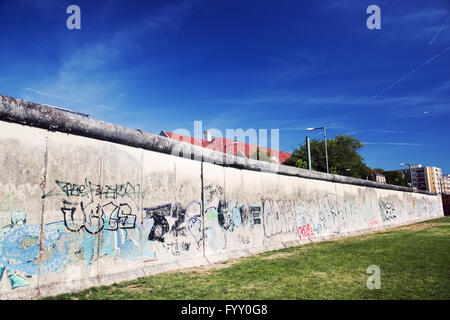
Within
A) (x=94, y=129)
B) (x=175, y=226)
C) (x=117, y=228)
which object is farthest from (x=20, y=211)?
(x=175, y=226)

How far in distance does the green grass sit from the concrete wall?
57 cm

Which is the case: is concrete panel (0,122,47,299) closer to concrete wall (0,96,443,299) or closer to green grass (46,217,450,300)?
concrete wall (0,96,443,299)

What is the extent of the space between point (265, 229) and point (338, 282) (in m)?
5.11

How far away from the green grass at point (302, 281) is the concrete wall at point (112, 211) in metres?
0.57

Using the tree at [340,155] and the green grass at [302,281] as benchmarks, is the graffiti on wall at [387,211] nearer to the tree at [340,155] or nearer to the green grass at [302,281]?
the green grass at [302,281]

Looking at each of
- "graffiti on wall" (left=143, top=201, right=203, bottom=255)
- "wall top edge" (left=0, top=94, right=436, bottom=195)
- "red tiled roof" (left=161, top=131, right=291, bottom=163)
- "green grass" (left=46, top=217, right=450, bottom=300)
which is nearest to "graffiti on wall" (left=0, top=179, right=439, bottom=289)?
"graffiti on wall" (left=143, top=201, right=203, bottom=255)

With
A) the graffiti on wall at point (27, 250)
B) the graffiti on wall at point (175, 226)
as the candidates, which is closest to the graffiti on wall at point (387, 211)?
the graffiti on wall at point (175, 226)

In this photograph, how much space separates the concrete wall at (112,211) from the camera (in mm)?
5031

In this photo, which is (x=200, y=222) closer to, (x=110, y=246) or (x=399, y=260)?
(x=110, y=246)

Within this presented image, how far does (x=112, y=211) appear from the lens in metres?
6.30

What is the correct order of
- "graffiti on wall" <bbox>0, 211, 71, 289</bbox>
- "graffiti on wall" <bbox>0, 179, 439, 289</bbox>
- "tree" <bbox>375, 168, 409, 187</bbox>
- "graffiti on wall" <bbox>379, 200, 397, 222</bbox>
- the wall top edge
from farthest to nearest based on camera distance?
A: 1. "tree" <bbox>375, 168, 409, 187</bbox>
2. "graffiti on wall" <bbox>379, 200, 397, 222</bbox>
3. the wall top edge
4. "graffiti on wall" <bbox>0, 179, 439, 289</bbox>
5. "graffiti on wall" <bbox>0, 211, 71, 289</bbox>

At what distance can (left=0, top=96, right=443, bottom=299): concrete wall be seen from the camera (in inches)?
198

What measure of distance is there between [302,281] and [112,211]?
13.4 ft

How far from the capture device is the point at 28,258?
16.5ft
